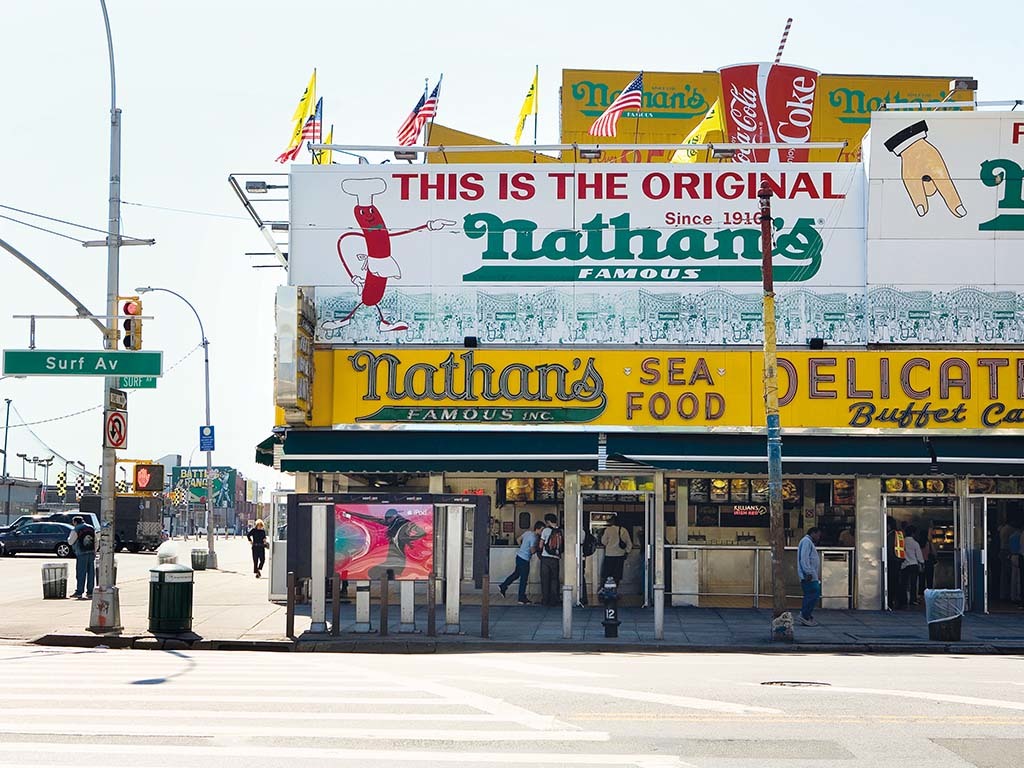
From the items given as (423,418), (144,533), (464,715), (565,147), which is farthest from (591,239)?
(144,533)

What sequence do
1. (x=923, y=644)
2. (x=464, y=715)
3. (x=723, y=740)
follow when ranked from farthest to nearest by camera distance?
1. (x=923, y=644)
2. (x=464, y=715)
3. (x=723, y=740)

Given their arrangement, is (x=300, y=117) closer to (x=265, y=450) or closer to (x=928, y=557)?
(x=265, y=450)

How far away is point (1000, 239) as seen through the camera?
2808cm

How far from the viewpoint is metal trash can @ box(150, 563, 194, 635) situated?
2159 centimetres

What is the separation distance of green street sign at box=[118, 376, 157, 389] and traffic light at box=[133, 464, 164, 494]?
117 feet

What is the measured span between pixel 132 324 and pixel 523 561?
29.2 feet

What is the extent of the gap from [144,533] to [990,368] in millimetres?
42088

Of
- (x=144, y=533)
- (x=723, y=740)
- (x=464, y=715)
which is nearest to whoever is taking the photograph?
(x=723, y=740)

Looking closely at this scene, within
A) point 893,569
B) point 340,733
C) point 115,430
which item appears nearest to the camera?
point 340,733

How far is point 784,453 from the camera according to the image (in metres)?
26.9

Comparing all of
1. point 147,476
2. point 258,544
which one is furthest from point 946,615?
point 147,476

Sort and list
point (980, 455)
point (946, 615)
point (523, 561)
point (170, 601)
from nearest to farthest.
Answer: point (170, 601) → point (946, 615) → point (980, 455) → point (523, 561)

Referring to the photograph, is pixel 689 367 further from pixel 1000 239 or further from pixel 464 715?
pixel 464 715

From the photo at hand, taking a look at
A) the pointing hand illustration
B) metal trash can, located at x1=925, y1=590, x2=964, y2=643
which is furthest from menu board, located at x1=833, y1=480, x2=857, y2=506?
the pointing hand illustration
